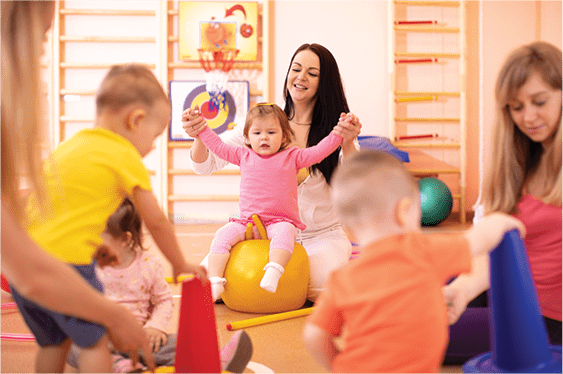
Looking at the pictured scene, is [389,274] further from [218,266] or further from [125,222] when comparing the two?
[218,266]

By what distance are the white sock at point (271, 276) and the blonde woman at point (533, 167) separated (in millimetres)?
781

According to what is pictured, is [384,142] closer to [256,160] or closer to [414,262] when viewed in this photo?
[256,160]

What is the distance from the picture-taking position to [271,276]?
1.72 metres

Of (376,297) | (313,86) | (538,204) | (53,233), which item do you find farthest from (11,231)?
(313,86)

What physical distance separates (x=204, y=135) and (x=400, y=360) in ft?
4.85

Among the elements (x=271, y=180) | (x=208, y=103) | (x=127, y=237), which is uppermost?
(x=208, y=103)

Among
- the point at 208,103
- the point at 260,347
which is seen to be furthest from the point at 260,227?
the point at 208,103

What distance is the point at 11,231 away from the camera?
0.65 meters

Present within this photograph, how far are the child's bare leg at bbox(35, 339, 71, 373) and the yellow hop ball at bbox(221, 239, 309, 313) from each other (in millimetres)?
878

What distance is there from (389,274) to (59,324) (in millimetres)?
606

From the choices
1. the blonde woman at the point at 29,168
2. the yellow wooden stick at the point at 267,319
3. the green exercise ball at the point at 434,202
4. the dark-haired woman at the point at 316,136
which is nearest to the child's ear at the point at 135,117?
the blonde woman at the point at 29,168

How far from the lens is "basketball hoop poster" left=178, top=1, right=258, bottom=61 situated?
4.37 m

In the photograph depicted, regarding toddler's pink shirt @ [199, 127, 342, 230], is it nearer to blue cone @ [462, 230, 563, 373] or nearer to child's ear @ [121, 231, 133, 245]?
child's ear @ [121, 231, 133, 245]

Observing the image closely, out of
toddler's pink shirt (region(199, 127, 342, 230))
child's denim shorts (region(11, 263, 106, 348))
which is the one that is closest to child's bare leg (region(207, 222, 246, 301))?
toddler's pink shirt (region(199, 127, 342, 230))
